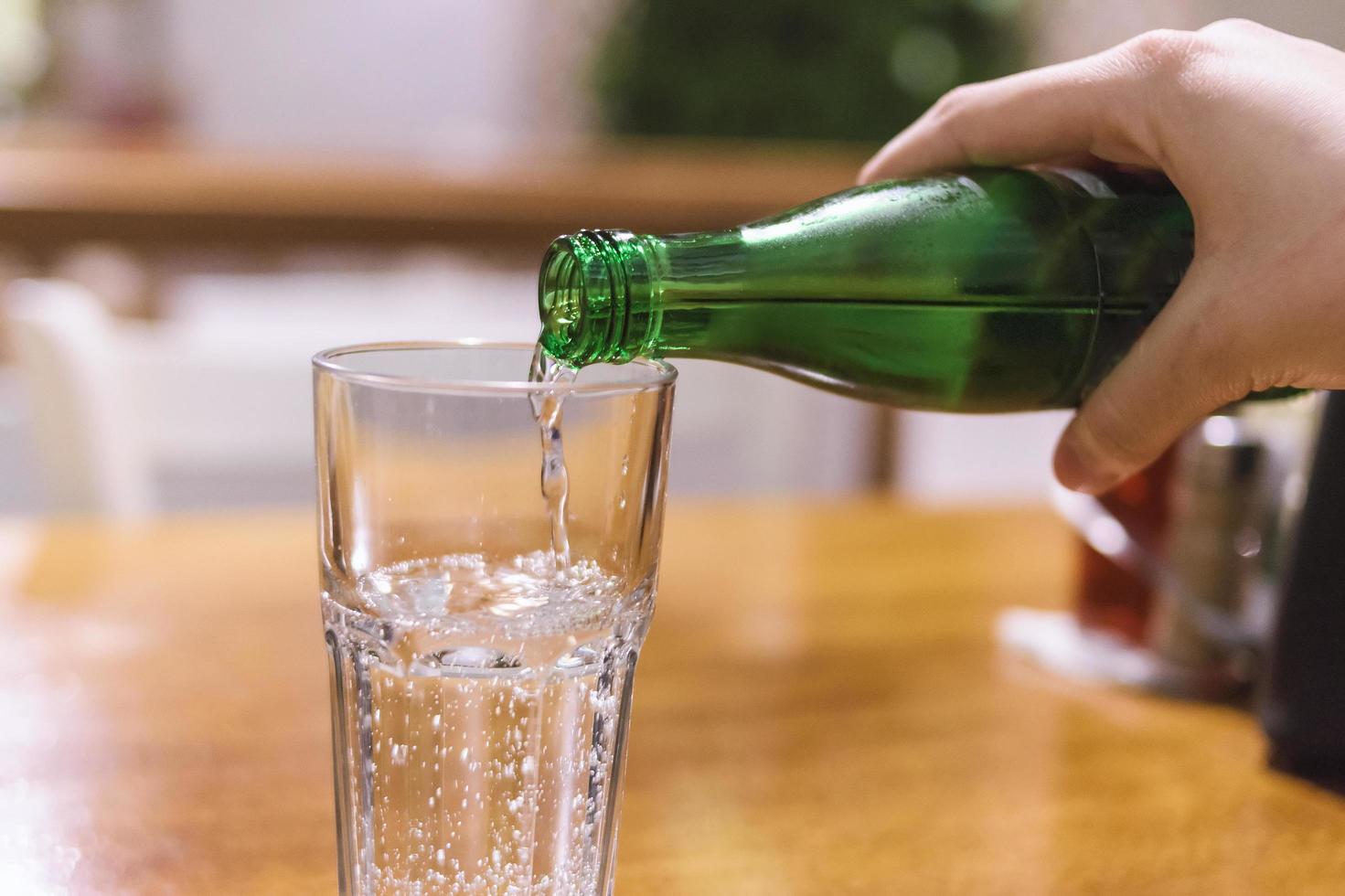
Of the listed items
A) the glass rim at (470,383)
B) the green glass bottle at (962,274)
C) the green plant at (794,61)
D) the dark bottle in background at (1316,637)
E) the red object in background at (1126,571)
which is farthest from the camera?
the green plant at (794,61)

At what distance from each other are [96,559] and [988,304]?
69 centimetres

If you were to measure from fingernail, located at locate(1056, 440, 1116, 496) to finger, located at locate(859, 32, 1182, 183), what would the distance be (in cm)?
11

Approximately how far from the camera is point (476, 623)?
421 millimetres

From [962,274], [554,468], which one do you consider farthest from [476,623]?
[962,274]

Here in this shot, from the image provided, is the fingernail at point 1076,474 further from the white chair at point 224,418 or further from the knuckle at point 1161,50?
the white chair at point 224,418

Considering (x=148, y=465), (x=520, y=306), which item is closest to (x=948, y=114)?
(x=148, y=465)

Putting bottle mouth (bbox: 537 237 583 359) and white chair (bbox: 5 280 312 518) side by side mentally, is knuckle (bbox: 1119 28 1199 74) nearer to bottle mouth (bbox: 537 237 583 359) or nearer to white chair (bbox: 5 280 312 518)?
bottle mouth (bbox: 537 237 583 359)

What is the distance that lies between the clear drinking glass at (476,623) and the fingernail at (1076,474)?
16 cm

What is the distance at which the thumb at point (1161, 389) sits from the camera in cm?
43

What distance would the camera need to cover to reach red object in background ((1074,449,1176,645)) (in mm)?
761

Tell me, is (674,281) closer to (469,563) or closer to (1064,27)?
(469,563)

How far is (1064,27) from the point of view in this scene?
10.6ft

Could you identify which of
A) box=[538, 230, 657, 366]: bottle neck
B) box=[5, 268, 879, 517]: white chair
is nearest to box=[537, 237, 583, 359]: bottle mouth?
box=[538, 230, 657, 366]: bottle neck

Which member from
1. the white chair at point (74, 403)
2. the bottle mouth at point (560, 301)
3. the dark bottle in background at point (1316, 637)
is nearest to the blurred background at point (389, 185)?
the white chair at point (74, 403)
